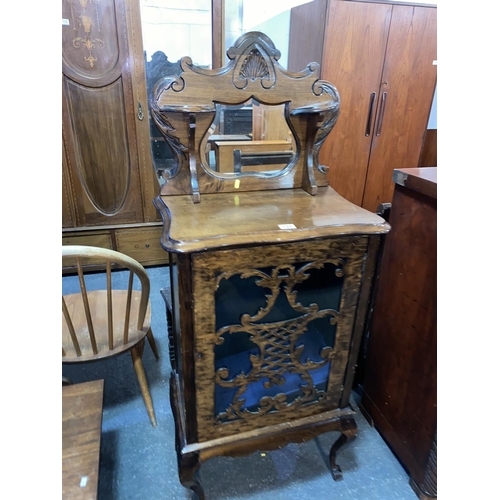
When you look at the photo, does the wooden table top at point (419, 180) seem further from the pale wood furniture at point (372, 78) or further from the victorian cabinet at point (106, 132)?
the victorian cabinet at point (106, 132)

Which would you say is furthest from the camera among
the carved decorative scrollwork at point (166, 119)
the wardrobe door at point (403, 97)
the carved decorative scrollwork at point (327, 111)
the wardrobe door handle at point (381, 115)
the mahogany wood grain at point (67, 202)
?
the wardrobe door handle at point (381, 115)

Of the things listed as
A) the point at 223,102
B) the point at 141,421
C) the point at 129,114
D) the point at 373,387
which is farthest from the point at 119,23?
the point at 373,387

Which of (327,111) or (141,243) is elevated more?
(327,111)

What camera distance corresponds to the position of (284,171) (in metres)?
1.06

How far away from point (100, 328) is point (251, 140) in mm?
1053

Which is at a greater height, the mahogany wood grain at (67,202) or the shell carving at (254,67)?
the shell carving at (254,67)

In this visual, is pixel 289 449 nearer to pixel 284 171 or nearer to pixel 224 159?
pixel 284 171

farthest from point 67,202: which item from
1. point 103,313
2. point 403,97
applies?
point 403,97

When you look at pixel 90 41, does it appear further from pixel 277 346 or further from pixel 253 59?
pixel 277 346

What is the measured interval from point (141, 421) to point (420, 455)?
3.30 feet

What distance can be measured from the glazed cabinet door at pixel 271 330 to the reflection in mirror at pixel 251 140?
0.61 metres

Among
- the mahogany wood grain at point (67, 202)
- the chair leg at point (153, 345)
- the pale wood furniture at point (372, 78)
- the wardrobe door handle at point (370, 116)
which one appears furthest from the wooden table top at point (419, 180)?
the mahogany wood grain at point (67, 202)

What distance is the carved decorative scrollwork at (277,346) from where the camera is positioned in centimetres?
83

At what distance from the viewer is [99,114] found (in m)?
2.06
